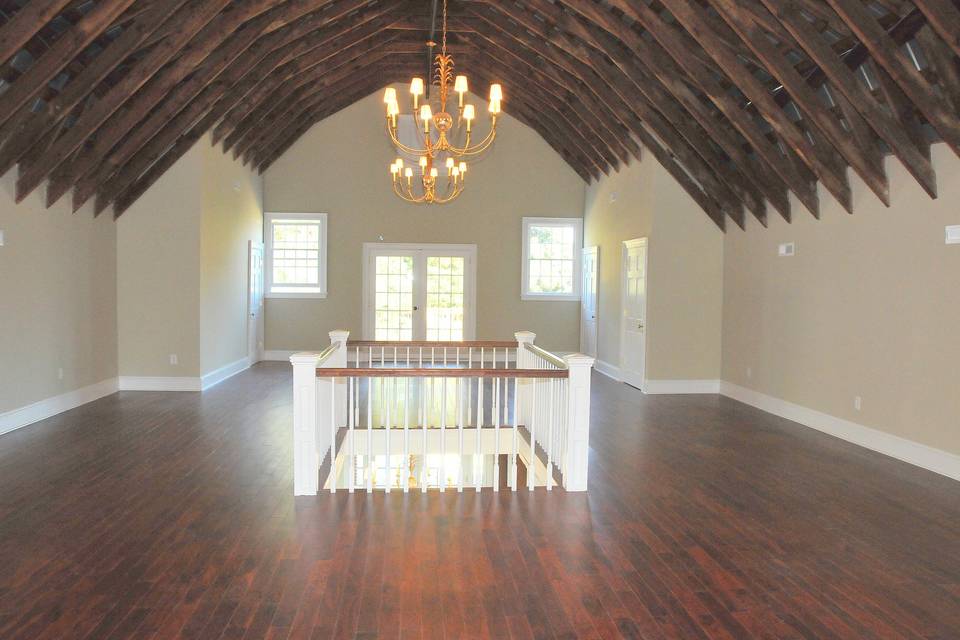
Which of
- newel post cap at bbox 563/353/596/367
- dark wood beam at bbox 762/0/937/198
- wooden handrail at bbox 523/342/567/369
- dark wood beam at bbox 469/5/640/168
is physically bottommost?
wooden handrail at bbox 523/342/567/369

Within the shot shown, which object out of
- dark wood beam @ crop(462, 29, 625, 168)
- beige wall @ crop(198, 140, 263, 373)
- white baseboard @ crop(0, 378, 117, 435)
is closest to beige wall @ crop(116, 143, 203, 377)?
beige wall @ crop(198, 140, 263, 373)

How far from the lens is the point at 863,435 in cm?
628

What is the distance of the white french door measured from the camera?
11.9 metres

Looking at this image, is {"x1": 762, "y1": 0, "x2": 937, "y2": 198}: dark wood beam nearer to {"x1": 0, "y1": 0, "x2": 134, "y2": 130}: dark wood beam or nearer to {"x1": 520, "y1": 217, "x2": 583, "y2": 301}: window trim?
{"x1": 0, "y1": 0, "x2": 134, "y2": 130}: dark wood beam

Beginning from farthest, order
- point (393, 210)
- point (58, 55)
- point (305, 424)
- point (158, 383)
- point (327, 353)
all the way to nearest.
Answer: point (393, 210) < point (158, 383) < point (327, 353) < point (58, 55) < point (305, 424)

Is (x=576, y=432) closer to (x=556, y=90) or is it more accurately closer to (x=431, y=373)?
(x=431, y=373)

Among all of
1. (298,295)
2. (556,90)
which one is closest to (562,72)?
(556,90)

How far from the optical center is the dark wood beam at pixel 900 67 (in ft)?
14.9

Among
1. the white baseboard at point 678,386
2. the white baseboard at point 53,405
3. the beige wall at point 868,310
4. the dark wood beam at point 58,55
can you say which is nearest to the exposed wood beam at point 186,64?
the dark wood beam at point 58,55

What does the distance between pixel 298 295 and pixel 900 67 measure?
9234 mm

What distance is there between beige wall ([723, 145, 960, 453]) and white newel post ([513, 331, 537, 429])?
2.78 metres

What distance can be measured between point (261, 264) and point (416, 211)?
8.74 feet

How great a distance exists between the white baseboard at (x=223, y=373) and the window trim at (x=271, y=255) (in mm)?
1479

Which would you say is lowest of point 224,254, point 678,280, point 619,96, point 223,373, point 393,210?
point 223,373
